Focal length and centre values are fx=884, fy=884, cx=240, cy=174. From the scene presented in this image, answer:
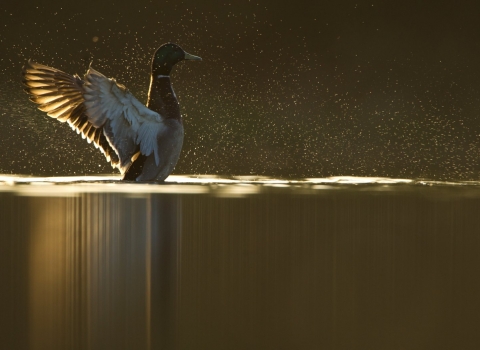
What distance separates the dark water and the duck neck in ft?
4.84

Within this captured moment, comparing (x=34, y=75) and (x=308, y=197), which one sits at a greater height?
(x=34, y=75)

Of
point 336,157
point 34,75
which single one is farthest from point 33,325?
point 336,157

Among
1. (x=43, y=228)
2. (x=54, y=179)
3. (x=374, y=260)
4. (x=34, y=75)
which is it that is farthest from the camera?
(x=54, y=179)

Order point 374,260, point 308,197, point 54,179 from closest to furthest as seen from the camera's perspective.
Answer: point 374,260 → point 308,197 → point 54,179

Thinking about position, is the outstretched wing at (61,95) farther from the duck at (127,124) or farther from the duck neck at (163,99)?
the duck neck at (163,99)

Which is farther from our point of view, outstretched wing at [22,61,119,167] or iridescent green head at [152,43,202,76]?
iridescent green head at [152,43,202,76]

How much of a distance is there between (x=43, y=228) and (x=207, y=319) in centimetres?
162

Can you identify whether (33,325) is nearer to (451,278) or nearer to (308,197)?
(451,278)

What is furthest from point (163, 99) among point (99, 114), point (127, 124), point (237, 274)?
point (237, 274)

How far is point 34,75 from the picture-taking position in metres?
6.37

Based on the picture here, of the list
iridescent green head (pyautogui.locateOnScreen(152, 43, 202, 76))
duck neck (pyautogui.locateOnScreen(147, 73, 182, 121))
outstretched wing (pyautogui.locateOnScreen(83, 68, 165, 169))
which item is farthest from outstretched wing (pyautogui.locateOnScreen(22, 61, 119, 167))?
iridescent green head (pyautogui.locateOnScreen(152, 43, 202, 76))

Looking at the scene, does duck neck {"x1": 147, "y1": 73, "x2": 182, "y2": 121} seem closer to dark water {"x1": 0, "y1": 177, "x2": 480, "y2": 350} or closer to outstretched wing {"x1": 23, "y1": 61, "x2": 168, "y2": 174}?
outstretched wing {"x1": 23, "y1": 61, "x2": 168, "y2": 174}

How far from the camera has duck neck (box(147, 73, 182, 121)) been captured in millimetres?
6312

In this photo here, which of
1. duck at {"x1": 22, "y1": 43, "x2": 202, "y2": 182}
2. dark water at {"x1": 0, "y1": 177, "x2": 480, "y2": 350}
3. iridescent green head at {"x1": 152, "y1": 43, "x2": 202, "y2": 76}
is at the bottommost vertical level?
dark water at {"x1": 0, "y1": 177, "x2": 480, "y2": 350}
